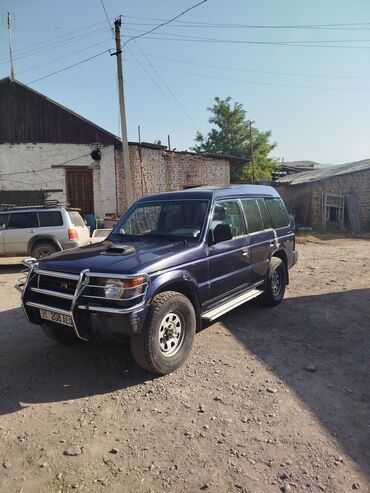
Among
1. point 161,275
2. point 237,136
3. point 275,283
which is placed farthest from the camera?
point 237,136

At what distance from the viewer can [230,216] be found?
490 centimetres

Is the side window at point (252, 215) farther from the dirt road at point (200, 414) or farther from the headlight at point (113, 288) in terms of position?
the headlight at point (113, 288)

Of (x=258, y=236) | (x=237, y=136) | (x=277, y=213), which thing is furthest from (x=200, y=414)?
(x=237, y=136)

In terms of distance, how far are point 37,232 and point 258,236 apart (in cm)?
648

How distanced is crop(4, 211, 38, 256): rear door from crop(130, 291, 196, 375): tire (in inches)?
Answer: 273

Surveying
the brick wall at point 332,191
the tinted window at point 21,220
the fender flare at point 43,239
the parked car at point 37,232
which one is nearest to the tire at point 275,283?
the parked car at point 37,232

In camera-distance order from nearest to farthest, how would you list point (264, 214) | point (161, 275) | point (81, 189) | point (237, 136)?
point (161, 275) < point (264, 214) < point (81, 189) < point (237, 136)

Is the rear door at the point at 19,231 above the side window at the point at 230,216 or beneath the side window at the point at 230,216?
beneath

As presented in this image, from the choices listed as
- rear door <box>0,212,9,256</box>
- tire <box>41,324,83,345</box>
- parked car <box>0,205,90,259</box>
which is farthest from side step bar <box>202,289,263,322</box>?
rear door <box>0,212,9,256</box>

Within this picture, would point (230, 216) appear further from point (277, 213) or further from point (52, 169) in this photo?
point (52, 169)

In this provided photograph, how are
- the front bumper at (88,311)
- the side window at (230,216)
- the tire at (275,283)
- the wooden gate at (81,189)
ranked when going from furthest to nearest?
the wooden gate at (81,189) < the tire at (275,283) < the side window at (230,216) < the front bumper at (88,311)

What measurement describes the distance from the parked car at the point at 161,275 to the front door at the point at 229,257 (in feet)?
0.04

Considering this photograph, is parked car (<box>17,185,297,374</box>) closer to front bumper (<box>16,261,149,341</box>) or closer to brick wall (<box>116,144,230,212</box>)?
front bumper (<box>16,261,149,341</box>)

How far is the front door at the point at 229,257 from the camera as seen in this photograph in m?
4.30
